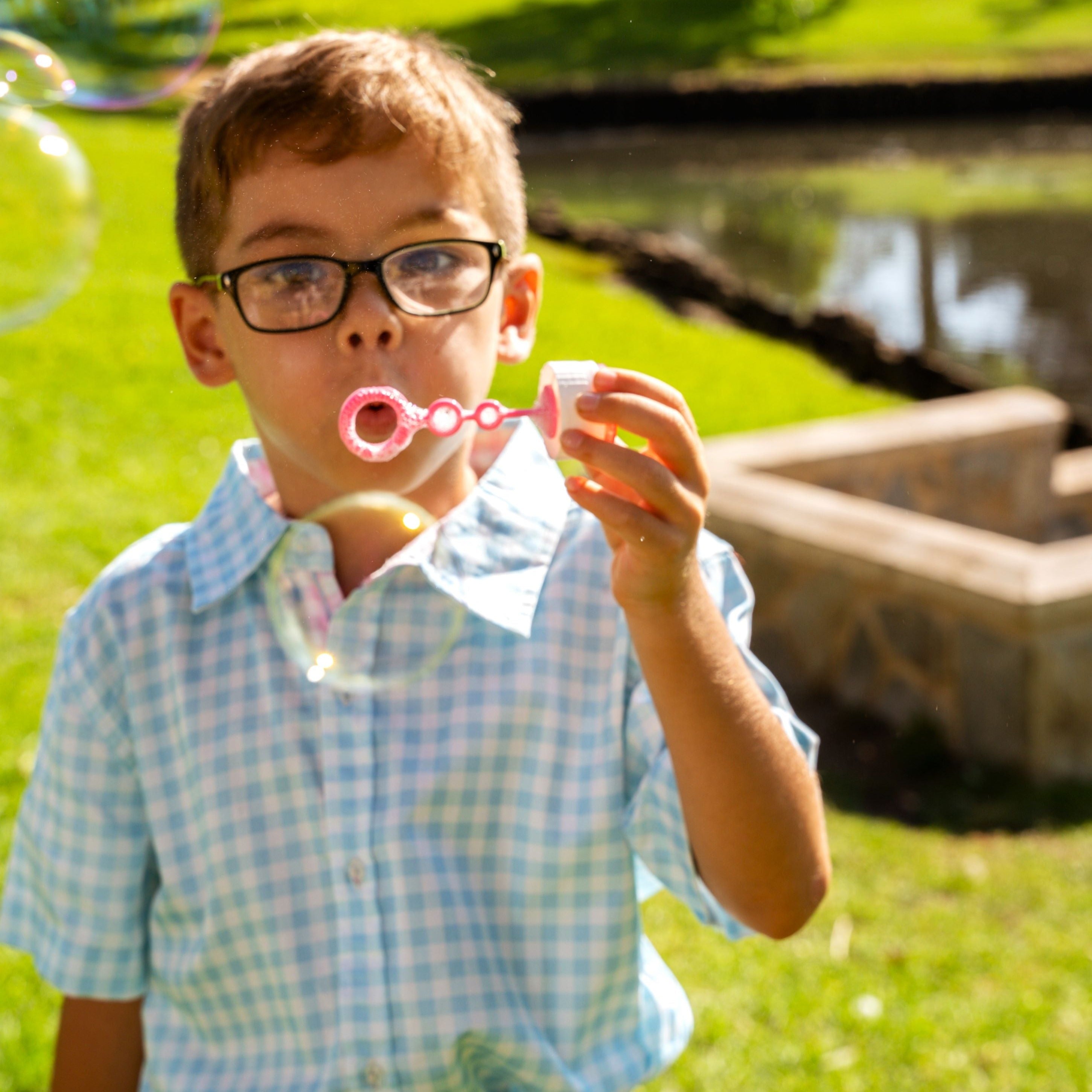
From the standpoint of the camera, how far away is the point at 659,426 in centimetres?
89

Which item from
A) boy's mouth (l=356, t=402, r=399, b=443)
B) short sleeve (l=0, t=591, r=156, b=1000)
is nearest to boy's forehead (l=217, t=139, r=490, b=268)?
boy's mouth (l=356, t=402, r=399, b=443)

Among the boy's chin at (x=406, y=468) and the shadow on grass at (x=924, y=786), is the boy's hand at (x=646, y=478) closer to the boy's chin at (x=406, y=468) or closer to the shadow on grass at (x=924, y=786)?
the boy's chin at (x=406, y=468)

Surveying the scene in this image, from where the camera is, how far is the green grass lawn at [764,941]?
2.17m

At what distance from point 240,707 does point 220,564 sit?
0.42ft

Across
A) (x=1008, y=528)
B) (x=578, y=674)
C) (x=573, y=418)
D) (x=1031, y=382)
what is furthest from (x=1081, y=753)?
(x=1031, y=382)

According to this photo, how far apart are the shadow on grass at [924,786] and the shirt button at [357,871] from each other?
6.26 feet

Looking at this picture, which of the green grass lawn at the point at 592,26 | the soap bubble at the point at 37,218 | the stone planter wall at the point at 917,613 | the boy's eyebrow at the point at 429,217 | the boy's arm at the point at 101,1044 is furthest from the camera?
the stone planter wall at the point at 917,613

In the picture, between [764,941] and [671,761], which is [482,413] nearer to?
[671,761]

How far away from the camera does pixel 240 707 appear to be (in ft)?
4.05

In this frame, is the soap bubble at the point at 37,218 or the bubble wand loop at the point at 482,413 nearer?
the bubble wand loop at the point at 482,413

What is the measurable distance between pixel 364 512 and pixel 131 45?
0.94m

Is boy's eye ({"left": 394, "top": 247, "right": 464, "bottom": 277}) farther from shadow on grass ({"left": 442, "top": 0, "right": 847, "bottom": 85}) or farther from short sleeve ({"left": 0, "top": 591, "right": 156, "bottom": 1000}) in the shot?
short sleeve ({"left": 0, "top": 591, "right": 156, "bottom": 1000})

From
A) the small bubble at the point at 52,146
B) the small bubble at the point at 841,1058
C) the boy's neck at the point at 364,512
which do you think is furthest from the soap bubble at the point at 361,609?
the small bubble at the point at 841,1058

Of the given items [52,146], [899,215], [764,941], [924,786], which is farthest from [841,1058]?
[899,215]
